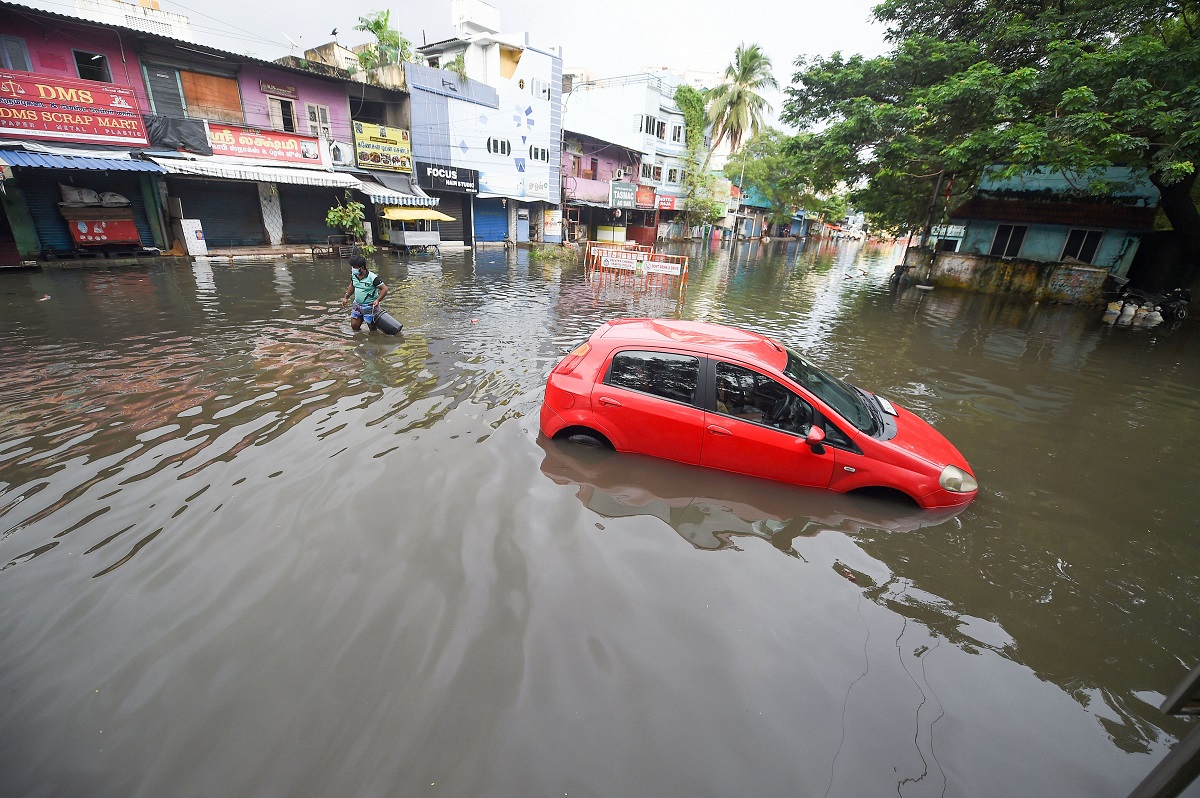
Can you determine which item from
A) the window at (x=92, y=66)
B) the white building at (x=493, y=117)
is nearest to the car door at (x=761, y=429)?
the window at (x=92, y=66)

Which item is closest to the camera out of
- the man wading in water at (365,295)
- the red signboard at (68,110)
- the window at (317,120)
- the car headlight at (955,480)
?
the car headlight at (955,480)

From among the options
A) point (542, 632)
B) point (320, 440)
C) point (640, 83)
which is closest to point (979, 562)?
point (542, 632)

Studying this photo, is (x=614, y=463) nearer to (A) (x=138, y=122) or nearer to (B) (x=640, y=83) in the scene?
(A) (x=138, y=122)

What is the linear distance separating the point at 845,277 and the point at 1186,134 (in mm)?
15349

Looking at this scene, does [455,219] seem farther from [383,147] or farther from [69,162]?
[69,162]

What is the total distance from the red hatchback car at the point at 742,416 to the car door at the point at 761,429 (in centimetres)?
1

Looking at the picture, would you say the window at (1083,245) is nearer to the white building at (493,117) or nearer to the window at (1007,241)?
the window at (1007,241)

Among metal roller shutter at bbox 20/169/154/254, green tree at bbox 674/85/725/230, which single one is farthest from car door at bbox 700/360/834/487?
green tree at bbox 674/85/725/230

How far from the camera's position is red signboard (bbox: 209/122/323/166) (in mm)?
19031

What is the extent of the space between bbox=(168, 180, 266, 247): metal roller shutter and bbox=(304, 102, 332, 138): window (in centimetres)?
373

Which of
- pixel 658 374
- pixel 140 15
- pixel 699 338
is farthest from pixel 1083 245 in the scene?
pixel 140 15

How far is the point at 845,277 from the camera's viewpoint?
25891 mm

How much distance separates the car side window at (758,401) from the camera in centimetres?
472

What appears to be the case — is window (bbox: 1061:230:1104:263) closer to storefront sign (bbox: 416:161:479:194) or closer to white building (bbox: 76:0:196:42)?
storefront sign (bbox: 416:161:479:194)
